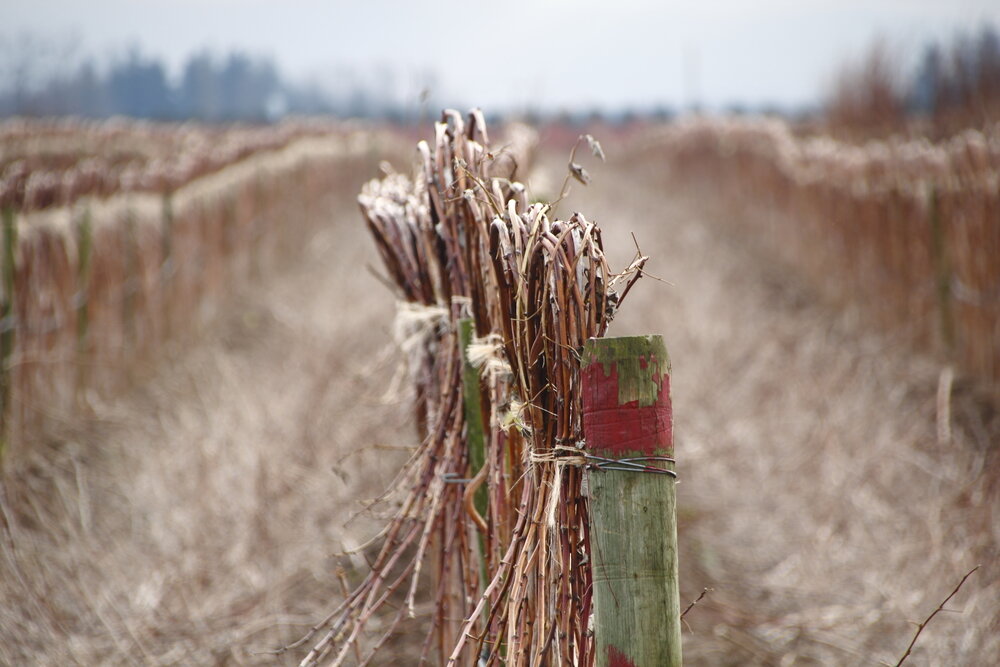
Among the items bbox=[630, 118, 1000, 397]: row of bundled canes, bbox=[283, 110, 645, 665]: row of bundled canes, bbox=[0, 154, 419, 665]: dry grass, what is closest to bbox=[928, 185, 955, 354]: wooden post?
bbox=[630, 118, 1000, 397]: row of bundled canes

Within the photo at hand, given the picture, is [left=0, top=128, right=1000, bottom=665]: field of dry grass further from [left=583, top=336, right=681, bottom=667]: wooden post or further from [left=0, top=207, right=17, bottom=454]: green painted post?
[left=583, top=336, right=681, bottom=667]: wooden post

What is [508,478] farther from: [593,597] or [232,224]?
[232,224]

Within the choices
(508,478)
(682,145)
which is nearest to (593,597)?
(508,478)

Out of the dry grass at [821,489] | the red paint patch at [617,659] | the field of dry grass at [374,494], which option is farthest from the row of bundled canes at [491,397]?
the dry grass at [821,489]

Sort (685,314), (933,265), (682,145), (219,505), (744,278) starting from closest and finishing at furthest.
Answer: (219,505)
(933,265)
(685,314)
(744,278)
(682,145)

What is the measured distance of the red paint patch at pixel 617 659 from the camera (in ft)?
4.44

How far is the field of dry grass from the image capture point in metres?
2.87

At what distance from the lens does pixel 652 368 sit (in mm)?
1321

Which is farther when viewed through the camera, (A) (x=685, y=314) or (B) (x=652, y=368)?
(A) (x=685, y=314)

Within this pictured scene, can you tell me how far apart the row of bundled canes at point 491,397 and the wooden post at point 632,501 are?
80 mm

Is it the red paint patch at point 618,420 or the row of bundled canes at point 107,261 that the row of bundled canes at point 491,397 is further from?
the row of bundled canes at point 107,261

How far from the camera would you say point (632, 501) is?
1342 millimetres

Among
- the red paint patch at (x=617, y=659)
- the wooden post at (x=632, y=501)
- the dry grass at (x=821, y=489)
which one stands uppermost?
the wooden post at (x=632, y=501)

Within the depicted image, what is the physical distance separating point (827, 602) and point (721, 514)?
756mm
